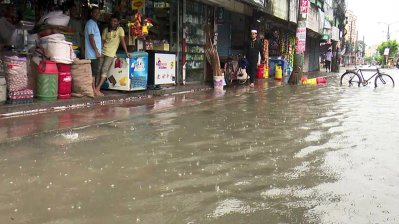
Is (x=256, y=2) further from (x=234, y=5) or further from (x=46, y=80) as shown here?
(x=46, y=80)

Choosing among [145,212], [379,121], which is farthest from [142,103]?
[145,212]

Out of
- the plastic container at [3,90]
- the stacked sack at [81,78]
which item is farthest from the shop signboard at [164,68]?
the plastic container at [3,90]

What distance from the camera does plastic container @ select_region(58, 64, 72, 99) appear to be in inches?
356

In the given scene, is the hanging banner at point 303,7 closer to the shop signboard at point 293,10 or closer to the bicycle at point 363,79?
the bicycle at point 363,79

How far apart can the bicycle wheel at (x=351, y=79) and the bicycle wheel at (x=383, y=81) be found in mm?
757

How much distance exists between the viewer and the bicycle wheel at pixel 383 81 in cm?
1865

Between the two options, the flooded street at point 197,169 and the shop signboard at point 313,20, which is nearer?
the flooded street at point 197,169

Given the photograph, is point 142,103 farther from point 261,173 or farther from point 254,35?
point 254,35

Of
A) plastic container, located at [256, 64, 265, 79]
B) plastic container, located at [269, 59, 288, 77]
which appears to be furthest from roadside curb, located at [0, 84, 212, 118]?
plastic container, located at [269, 59, 288, 77]

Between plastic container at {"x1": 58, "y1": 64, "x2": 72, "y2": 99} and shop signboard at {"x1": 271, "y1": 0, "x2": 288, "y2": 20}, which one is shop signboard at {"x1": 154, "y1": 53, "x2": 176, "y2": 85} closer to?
plastic container at {"x1": 58, "y1": 64, "x2": 72, "y2": 99}

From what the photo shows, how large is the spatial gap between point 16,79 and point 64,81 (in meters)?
1.15

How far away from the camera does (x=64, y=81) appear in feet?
29.9

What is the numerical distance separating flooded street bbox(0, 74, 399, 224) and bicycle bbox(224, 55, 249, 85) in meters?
8.05

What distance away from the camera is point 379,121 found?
8.48m
